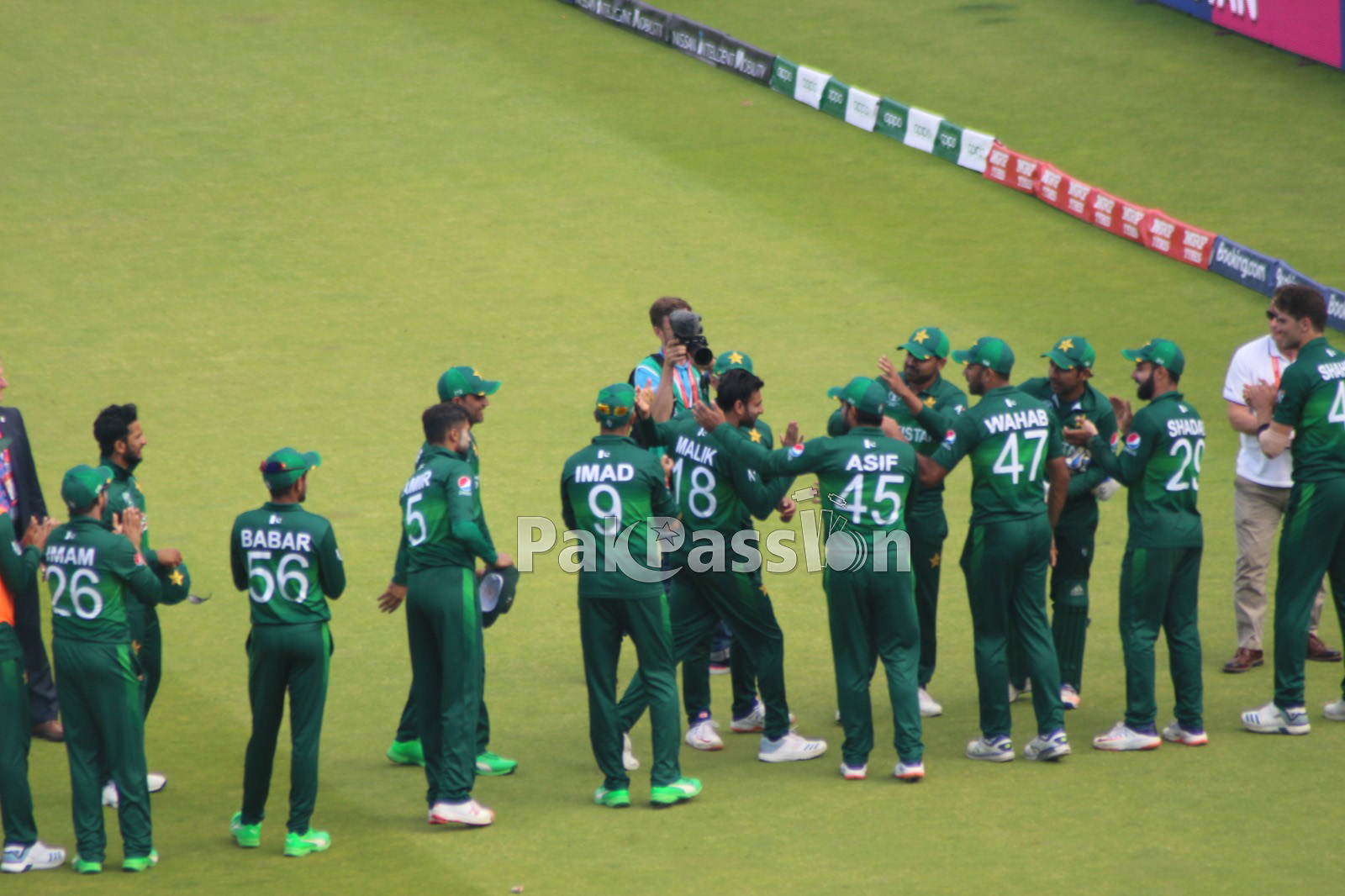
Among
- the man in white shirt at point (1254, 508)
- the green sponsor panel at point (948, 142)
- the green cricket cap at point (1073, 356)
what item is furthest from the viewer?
the green sponsor panel at point (948, 142)

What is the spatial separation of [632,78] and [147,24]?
8.47 metres

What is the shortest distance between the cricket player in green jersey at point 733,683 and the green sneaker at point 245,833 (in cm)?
281

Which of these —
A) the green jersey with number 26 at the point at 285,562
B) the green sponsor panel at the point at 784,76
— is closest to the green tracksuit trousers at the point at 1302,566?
the green jersey with number 26 at the point at 285,562

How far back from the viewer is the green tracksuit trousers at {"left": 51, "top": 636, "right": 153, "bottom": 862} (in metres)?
8.20

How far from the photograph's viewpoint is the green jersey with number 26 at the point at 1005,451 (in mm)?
9328

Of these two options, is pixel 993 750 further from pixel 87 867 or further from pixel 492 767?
pixel 87 867

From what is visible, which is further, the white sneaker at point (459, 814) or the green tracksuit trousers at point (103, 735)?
the white sneaker at point (459, 814)

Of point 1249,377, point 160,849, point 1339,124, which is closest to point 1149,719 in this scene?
point 1249,377

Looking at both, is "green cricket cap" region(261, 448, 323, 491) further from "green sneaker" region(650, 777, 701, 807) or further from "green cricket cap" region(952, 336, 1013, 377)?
"green cricket cap" region(952, 336, 1013, 377)

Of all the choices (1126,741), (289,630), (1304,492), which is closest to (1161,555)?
(1304,492)

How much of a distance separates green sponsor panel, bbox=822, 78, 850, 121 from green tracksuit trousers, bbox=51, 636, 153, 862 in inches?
657

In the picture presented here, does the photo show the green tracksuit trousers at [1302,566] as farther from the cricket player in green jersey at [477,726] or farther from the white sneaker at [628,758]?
the cricket player in green jersey at [477,726]

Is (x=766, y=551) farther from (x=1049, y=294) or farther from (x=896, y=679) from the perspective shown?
(x=1049, y=294)

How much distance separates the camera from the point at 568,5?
26.6m
